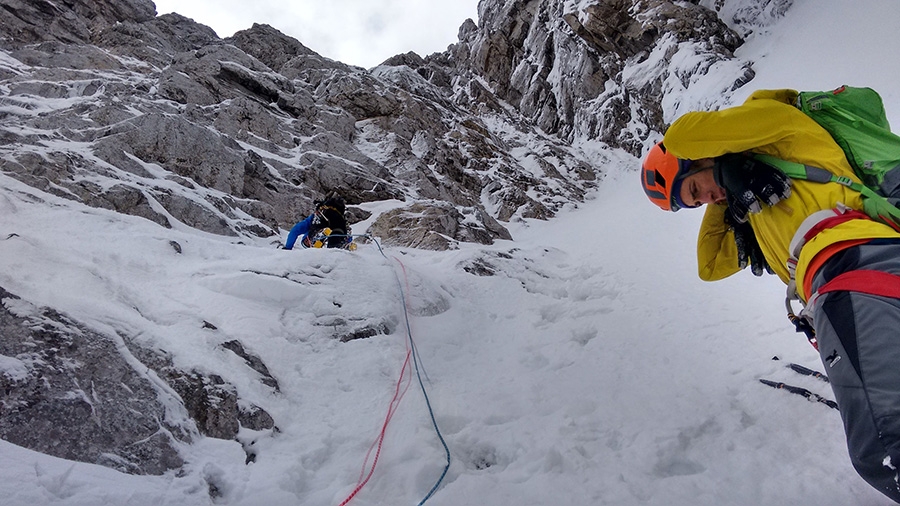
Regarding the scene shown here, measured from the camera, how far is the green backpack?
1.96m

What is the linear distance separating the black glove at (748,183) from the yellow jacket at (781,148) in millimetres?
70

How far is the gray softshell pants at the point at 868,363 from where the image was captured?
1.62 metres

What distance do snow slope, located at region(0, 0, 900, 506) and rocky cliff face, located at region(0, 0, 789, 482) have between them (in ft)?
1.00

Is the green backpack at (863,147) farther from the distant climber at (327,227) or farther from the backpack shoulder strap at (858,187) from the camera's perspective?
the distant climber at (327,227)

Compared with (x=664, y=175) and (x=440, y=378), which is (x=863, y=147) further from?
(x=440, y=378)

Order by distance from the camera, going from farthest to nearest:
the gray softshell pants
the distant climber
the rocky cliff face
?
1. the distant climber
2. the rocky cliff face
3. the gray softshell pants

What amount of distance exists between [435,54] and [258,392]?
240 ft

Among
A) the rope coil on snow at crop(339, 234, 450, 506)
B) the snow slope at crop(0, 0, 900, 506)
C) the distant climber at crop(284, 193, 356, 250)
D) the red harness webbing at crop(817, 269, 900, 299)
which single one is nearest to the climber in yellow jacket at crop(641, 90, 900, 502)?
the red harness webbing at crop(817, 269, 900, 299)

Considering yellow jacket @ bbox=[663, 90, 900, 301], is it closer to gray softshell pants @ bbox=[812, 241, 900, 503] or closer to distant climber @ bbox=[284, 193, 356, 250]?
gray softshell pants @ bbox=[812, 241, 900, 503]

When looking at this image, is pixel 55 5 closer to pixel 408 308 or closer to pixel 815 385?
pixel 408 308

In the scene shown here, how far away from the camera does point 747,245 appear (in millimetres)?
2834

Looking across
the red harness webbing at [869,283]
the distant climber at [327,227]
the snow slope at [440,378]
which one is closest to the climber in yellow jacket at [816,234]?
the red harness webbing at [869,283]

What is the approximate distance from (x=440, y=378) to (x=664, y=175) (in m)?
3.20

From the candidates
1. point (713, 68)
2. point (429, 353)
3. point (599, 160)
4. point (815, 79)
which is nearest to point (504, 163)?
point (599, 160)
